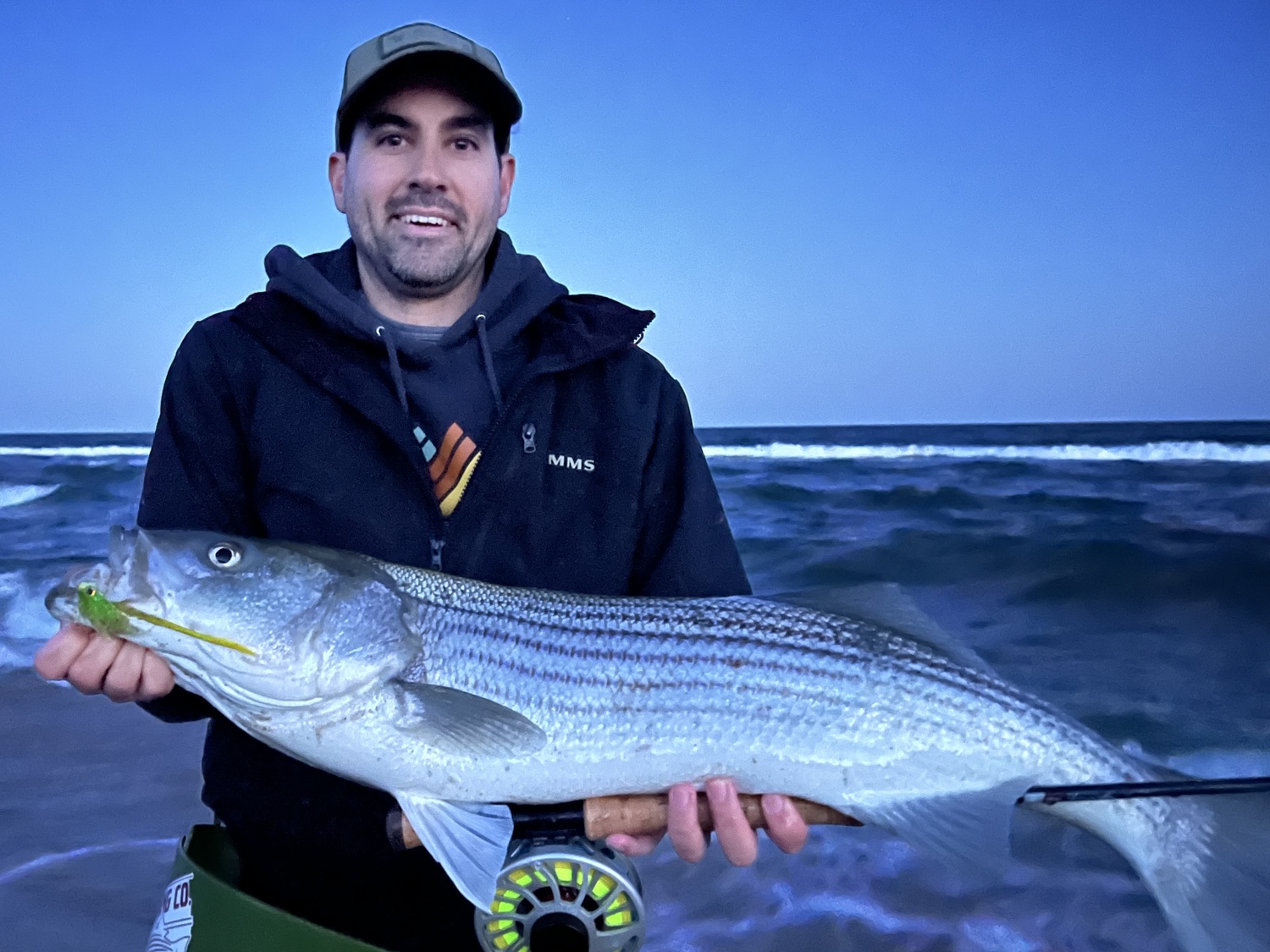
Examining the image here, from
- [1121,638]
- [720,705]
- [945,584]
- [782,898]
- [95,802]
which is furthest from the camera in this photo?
[945,584]

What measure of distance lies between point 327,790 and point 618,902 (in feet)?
3.46

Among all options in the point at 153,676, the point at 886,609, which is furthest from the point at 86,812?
the point at 886,609

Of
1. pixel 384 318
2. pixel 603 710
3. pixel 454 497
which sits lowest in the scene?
pixel 603 710

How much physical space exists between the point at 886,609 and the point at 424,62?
8.75ft

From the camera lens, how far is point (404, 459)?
129 inches

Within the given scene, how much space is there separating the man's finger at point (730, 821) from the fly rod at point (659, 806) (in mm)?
67

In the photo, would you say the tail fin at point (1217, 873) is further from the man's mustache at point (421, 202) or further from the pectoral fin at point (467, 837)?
the man's mustache at point (421, 202)

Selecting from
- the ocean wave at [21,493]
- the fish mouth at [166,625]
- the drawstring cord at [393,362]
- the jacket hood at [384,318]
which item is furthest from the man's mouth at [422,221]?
the ocean wave at [21,493]

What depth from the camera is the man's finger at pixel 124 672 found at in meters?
2.69

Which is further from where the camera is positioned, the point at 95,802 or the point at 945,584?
the point at 945,584

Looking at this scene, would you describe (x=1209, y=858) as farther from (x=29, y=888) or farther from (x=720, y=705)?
(x=29, y=888)

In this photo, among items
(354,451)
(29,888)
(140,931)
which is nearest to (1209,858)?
(354,451)

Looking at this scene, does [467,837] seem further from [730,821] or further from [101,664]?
[101,664]

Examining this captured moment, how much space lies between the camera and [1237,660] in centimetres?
934
